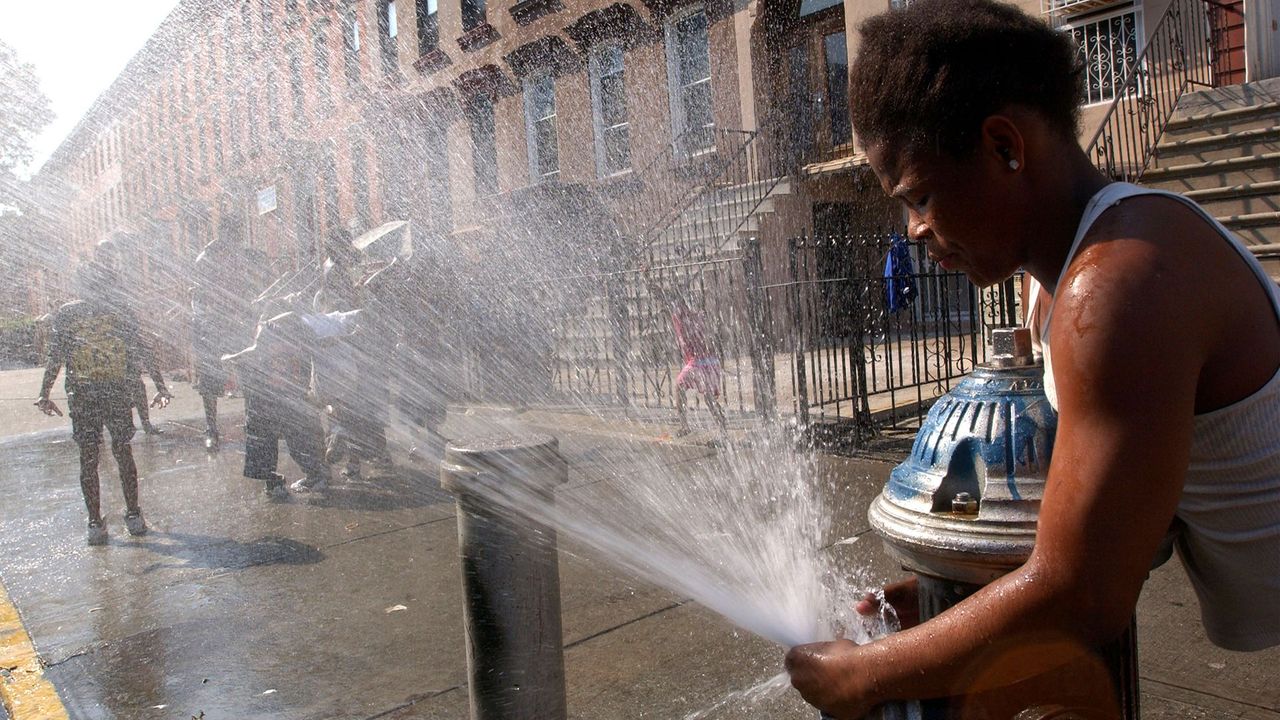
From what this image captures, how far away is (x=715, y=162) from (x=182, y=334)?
442 inches

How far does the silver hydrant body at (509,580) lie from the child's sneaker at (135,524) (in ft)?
16.6

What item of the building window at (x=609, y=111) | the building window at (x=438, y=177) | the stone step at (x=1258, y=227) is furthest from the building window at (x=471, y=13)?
the stone step at (x=1258, y=227)

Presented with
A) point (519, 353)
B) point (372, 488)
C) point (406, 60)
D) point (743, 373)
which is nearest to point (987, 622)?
point (372, 488)

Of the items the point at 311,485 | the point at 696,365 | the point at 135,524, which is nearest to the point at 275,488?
the point at 311,485

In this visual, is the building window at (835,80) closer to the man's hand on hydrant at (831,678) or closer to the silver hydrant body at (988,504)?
the silver hydrant body at (988,504)

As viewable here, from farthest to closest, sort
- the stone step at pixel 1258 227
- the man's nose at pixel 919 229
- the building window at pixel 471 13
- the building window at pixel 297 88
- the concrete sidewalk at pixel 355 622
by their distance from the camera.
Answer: the building window at pixel 297 88 → the building window at pixel 471 13 → the stone step at pixel 1258 227 → the concrete sidewalk at pixel 355 622 → the man's nose at pixel 919 229

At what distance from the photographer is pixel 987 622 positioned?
1.25 meters

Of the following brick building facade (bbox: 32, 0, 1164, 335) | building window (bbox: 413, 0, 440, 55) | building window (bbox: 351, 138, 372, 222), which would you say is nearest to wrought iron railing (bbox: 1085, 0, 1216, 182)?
brick building facade (bbox: 32, 0, 1164, 335)

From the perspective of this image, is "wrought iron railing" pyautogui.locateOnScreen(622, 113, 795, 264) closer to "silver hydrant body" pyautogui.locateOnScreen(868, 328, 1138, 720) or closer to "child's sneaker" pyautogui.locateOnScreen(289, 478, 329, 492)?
"child's sneaker" pyautogui.locateOnScreen(289, 478, 329, 492)

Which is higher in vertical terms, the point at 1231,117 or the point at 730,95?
the point at 730,95

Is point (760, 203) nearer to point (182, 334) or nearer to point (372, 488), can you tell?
point (372, 488)

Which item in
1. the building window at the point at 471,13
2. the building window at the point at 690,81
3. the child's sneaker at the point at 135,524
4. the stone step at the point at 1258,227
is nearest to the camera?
the child's sneaker at the point at 135,524

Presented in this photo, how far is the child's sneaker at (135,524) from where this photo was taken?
21.3 ft

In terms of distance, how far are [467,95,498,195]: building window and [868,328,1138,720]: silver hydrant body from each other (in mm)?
20572
